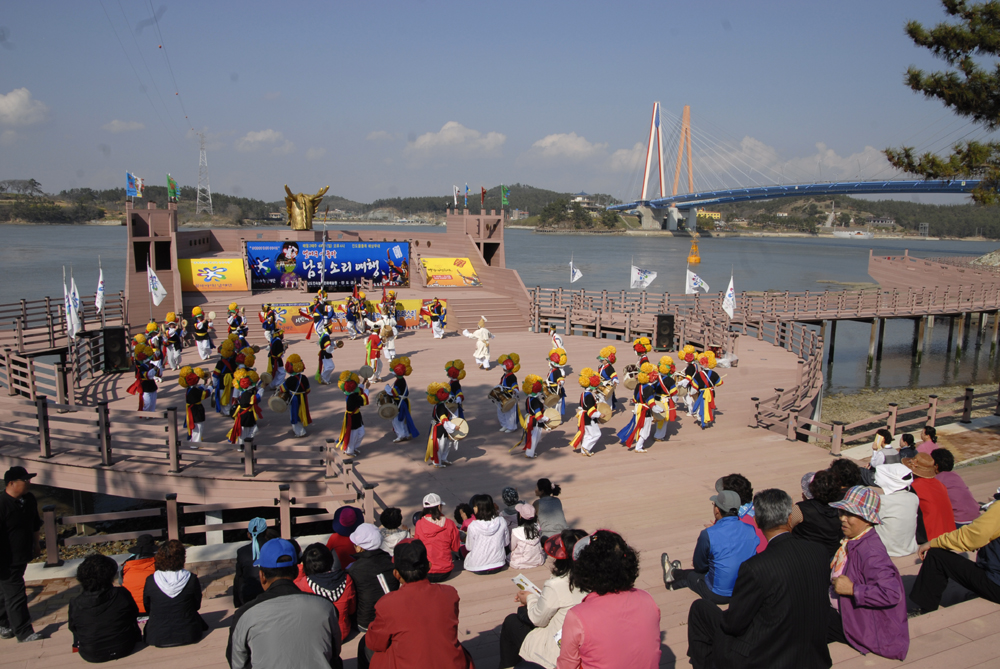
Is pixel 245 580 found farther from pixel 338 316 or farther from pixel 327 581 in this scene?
pixel 338 316

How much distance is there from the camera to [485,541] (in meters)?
6.79

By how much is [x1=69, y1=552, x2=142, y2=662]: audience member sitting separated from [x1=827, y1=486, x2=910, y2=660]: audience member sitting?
5.27m

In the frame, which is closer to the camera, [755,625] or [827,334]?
[755,625]

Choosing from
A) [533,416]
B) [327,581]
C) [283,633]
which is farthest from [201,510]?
[533,416]

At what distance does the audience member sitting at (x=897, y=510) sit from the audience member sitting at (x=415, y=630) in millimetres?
4556

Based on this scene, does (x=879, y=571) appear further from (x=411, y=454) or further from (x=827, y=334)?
(x=827, y=334)

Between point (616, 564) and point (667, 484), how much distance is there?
7204 mm

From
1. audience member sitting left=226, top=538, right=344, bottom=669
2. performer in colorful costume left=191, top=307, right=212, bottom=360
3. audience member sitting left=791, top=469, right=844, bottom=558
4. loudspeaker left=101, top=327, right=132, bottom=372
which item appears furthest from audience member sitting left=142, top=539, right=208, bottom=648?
performer in colorful costume left=191, top=307, right=212, bottom=360

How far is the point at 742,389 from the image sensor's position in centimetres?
1664

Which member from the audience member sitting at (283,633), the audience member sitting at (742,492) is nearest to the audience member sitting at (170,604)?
the audience member sitting at (283,633)

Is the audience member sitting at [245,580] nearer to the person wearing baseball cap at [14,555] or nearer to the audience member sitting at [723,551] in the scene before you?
the person wearing baseball cap at [14,555]

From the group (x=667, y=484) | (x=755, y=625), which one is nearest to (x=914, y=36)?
(x=667, y=484)

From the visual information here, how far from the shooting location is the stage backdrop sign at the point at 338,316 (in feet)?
76.6

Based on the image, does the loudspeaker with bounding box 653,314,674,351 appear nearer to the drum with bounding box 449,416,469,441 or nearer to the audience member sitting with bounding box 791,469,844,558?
the drum with bounding box 449,416,469,441
